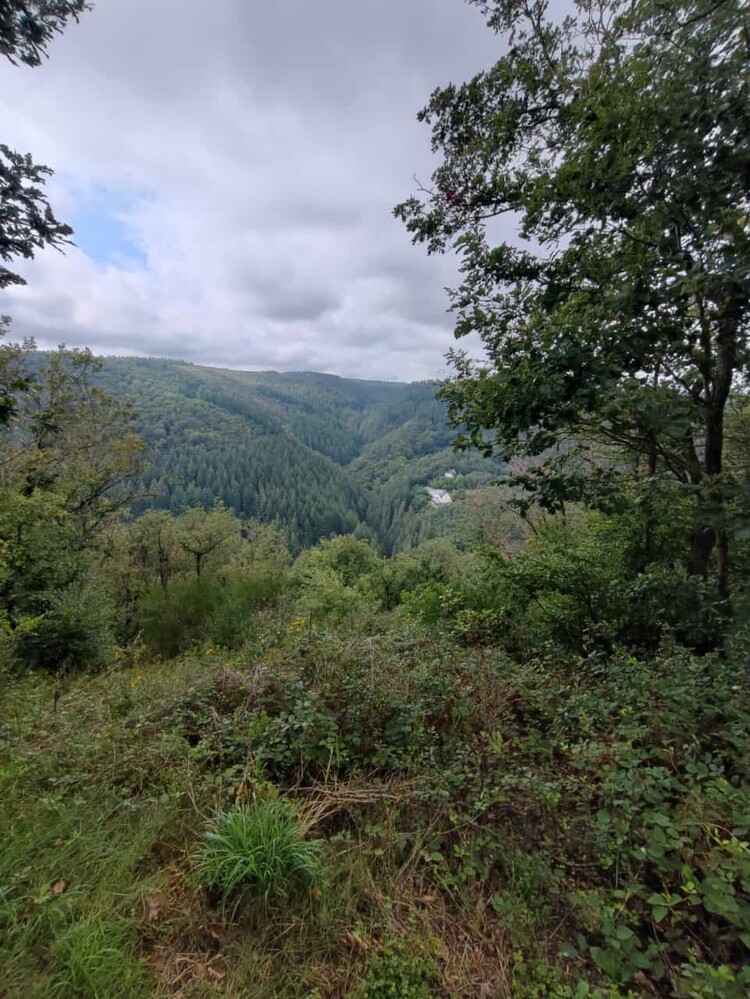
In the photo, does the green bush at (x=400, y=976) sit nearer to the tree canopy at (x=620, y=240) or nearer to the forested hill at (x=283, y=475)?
the tree canopy at (x=620, y=240)

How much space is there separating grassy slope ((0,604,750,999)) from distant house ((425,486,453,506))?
98.7 m

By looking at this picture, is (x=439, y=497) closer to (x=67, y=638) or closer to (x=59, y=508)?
(x=59, y=508)

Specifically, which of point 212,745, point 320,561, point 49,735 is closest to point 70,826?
point 212,745

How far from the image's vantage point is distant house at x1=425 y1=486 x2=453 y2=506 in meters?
105

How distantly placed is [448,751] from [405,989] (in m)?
1.26

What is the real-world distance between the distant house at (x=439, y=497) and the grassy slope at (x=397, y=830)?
98723 mm

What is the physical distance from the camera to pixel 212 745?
111 inches

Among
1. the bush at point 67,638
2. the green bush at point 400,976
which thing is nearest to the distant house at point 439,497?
the bush at point 67,638

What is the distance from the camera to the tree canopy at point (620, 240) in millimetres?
2621

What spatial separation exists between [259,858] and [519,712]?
7.27 feet

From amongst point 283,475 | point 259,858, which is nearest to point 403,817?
point 259,858

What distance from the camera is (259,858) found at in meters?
1.99

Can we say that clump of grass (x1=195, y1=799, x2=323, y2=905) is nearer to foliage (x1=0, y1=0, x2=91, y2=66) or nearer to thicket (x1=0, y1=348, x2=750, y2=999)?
thicket (x1=0, y1=348, x2=750, y2=999)

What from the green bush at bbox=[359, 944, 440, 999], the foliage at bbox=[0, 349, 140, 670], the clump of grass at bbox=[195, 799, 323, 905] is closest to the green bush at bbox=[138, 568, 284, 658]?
the foliage at bbox=[0, 349, 140, 670]
